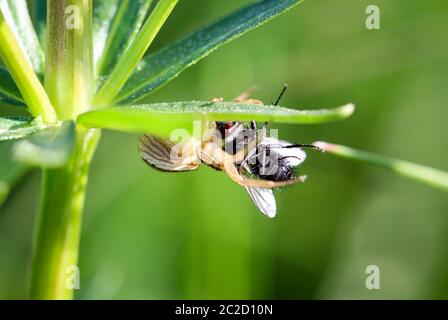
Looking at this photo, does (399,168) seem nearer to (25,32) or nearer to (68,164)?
(68,164)

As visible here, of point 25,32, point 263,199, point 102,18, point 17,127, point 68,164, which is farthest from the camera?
point 102,18

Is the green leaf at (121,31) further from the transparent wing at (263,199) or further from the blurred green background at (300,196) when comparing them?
the blurred green background at (300,196)

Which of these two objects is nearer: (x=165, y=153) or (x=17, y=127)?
(x=165, y=153)

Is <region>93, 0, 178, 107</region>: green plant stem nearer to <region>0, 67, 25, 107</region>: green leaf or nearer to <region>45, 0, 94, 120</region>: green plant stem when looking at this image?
<region>45, 0, 94, 120</region>: green plant stem

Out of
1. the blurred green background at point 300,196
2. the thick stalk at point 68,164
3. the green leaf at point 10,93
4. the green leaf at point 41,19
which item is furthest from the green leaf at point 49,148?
the blurred green background at point 300,196

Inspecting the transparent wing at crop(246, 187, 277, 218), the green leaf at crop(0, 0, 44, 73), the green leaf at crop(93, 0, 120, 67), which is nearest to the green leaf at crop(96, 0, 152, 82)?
the green leaf at crop(93, 0, 120, 67)

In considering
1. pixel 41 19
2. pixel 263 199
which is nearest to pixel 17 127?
pixel 263 199

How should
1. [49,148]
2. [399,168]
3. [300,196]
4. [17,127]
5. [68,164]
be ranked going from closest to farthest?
[49,148]
[17,127]
[68,164]
[399,168]
[300,196]
